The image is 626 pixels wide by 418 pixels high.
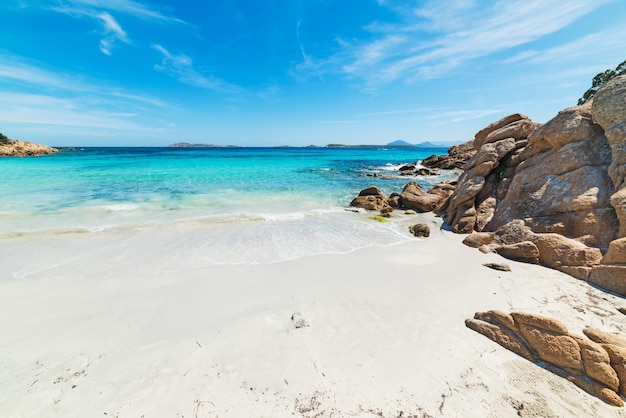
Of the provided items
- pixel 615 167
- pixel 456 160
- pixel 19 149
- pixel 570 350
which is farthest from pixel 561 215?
pixel 19 149

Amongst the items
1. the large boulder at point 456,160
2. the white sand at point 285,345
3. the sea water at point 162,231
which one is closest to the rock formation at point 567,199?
the white sand at point 285,345

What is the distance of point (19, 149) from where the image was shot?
57281 millimetres

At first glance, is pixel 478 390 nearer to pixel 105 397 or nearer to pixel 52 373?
pixel 105 397

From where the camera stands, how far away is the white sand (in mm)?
2990

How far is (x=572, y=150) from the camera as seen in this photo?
7.61 m

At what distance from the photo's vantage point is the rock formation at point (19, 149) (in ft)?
178

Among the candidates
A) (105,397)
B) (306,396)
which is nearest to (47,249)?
(105,397)

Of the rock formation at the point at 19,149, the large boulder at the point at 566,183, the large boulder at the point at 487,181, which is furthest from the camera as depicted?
the rock formation at the point at 19,149

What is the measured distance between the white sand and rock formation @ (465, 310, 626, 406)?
5.5 inches

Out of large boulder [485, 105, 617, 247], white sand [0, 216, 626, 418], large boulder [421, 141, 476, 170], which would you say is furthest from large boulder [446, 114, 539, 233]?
large boulder [421, 141, 476, 170]

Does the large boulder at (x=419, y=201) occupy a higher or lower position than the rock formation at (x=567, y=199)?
lower

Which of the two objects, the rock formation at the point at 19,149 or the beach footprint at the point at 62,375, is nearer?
the beach footprint at the point at 62,375

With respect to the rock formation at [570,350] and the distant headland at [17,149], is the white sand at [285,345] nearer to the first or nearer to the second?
the rock formation at [570,350]

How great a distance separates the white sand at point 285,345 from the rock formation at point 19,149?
7676 centimetres
